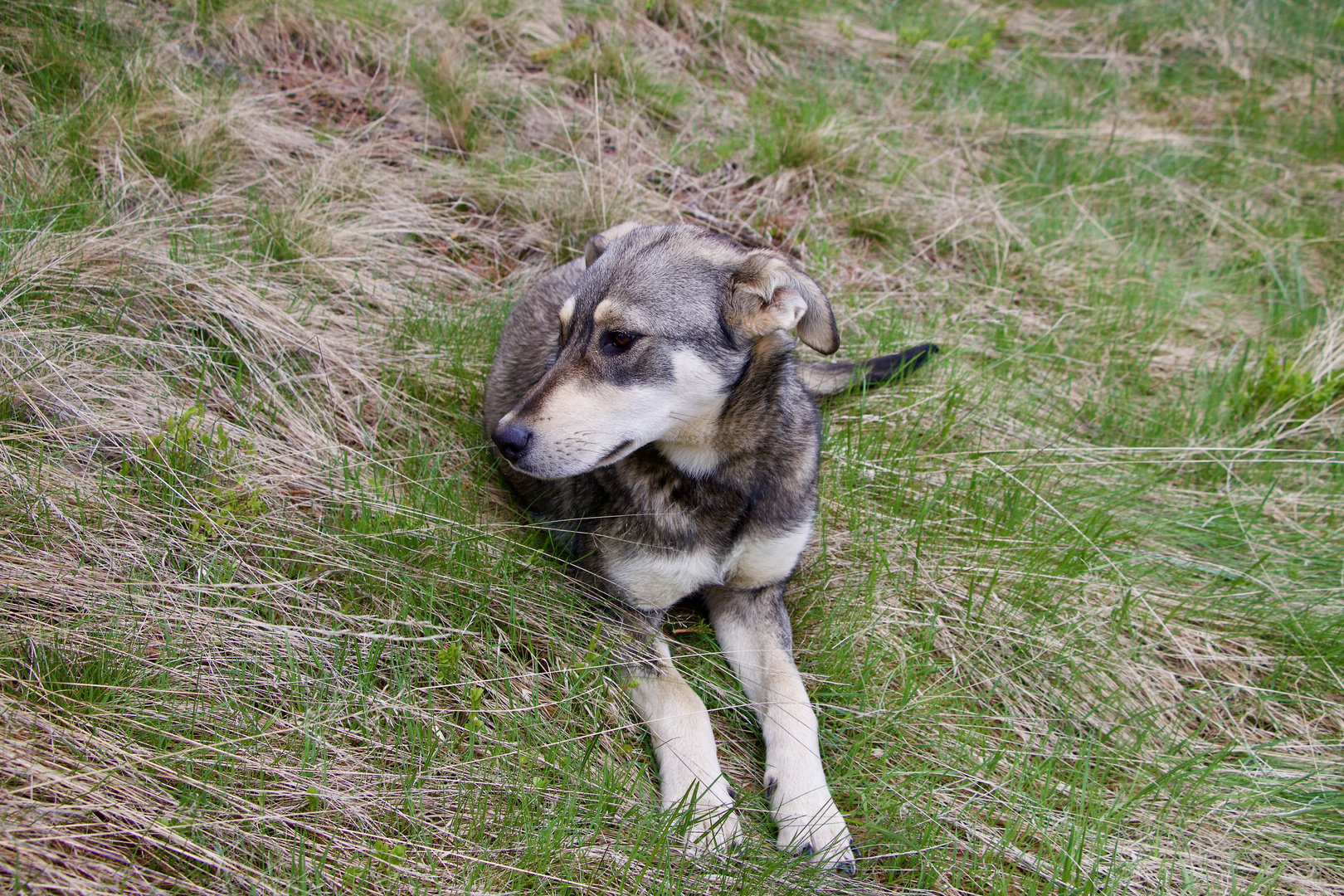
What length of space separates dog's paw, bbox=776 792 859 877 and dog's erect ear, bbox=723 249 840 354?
5.07 ft

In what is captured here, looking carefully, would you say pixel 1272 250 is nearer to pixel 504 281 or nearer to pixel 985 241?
pixel 985 241

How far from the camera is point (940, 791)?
Result: 2.76m

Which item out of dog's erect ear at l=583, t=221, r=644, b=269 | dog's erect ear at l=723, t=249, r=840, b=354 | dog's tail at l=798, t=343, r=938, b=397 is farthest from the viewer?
dog's tail at l=798, t=343, r=938, b=397

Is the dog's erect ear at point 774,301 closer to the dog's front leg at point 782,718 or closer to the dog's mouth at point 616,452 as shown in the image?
the dog's mouth at point 616,452

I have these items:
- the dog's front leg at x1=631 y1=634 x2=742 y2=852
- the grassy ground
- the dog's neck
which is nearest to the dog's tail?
the grassy ground

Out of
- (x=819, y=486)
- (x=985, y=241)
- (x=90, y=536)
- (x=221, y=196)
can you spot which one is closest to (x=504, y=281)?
(x=221, y=196)

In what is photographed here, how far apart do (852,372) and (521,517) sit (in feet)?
5.88

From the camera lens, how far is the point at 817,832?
2.69m

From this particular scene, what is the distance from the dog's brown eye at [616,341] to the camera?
2.96 meters

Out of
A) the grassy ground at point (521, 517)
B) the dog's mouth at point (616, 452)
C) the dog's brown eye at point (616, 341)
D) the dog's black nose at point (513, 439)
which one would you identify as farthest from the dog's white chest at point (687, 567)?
the dog's brown eye at point (616, 341)

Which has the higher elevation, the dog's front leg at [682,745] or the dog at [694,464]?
the dog at [694,464]

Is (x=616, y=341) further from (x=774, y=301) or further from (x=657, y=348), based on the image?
(x=774, y=301)

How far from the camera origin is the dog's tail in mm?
4258

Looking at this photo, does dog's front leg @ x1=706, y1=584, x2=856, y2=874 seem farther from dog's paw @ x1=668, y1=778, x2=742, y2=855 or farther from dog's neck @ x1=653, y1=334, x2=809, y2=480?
dog's neck @ x1=653, y1=334, x2=809, y2=480
